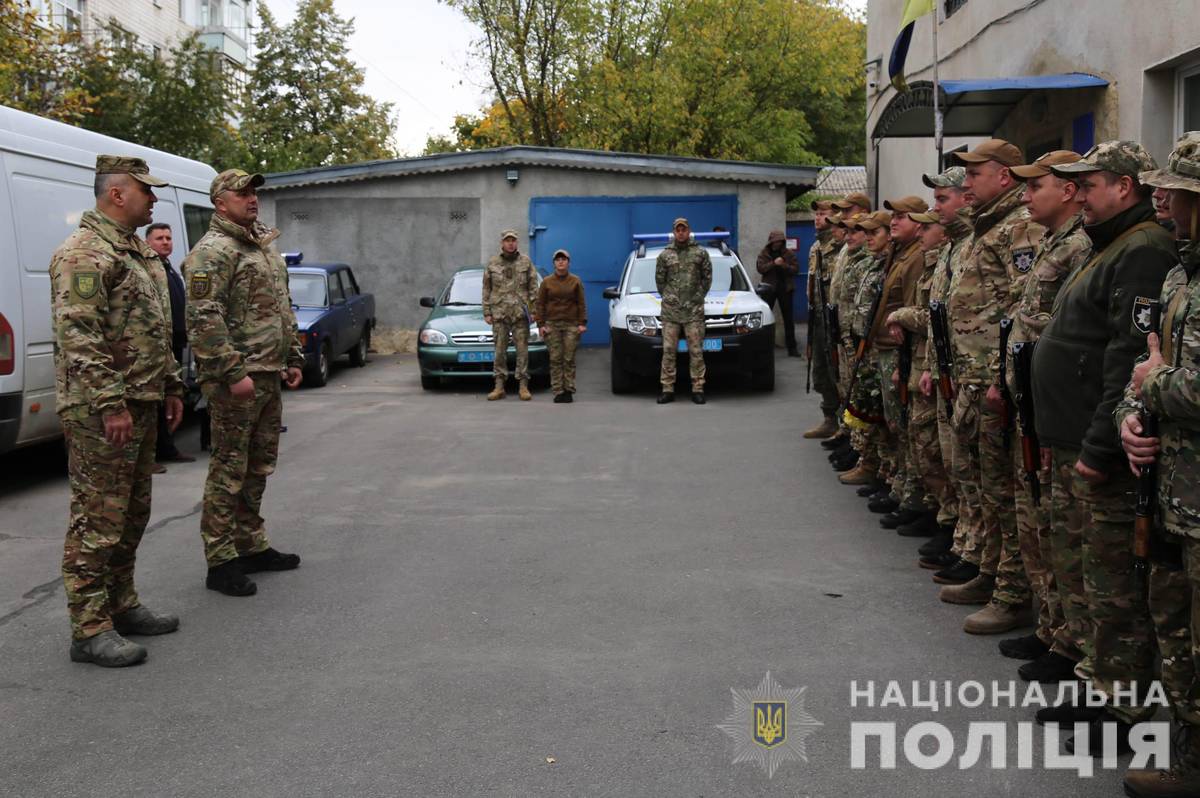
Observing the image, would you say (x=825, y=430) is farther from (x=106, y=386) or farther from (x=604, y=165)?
(x=604, y=165)

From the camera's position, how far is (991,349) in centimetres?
547

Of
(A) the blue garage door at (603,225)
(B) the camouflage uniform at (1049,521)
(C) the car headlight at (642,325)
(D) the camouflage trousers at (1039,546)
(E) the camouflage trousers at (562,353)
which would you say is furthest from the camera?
(A) the blue garage door at (603,225)

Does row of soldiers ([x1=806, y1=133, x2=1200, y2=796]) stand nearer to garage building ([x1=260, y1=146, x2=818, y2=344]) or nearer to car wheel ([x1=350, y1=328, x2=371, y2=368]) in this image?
car wheel ([x1=350, y1=328, x2=371, y2=368])

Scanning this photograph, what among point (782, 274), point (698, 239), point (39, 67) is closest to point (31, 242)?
point (698, 239)

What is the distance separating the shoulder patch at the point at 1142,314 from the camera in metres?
3.71

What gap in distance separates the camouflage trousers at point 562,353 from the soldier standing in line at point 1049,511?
9.38 m

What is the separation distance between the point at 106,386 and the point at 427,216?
55.0 feet

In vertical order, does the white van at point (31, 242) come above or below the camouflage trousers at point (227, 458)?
above

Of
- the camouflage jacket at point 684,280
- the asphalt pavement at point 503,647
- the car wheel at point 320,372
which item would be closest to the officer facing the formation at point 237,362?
the asphalt pavement at point 503,647

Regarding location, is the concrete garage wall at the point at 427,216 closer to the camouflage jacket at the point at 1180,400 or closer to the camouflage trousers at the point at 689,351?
the camouflage trousers at the point at 689,351

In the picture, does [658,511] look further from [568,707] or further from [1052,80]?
[1052,80]

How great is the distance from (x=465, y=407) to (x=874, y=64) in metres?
10.6

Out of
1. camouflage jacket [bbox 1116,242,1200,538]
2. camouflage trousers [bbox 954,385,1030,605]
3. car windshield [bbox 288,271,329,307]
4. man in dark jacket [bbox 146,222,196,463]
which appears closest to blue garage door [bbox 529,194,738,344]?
car windshield [bbox 288,271,329,307]

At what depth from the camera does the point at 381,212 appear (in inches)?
843
